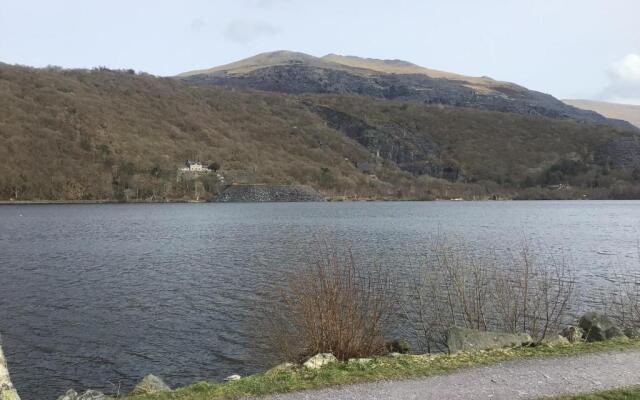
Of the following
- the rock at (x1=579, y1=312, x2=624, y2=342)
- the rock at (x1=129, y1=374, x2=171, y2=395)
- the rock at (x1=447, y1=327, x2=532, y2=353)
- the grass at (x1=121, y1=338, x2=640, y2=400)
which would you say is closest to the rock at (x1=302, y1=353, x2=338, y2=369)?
the grass at (x1=121, y1=338, x2=640, y2=400)

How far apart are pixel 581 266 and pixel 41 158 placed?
175937mm

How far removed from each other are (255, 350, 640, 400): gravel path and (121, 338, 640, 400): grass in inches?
13.7

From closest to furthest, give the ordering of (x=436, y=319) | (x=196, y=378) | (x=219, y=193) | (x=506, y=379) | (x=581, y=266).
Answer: (x=506, y=379)
(x=196, y=378)
(x=436, y=319)
(x=581, y=266)
(x=219, y=193)

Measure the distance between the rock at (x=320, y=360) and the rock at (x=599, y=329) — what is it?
8623 mm

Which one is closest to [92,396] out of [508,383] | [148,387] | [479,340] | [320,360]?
[148,387]

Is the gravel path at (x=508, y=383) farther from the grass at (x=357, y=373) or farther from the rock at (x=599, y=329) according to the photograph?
the rock at (x=599, y=329)

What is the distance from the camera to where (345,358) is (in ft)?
48.1

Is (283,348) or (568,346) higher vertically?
(568,346)

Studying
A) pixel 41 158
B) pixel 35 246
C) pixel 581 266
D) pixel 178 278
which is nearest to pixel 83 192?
pixel 41 158

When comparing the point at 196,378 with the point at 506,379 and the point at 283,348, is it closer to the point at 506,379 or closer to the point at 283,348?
the point at 283,348

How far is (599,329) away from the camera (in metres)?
17.0

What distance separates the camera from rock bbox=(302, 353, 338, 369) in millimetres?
13000

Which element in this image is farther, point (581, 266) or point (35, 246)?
point (35, 246)

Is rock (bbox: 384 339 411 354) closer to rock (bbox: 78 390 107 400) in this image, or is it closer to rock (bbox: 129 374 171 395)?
rock (bbox: 129 374 171 395)
